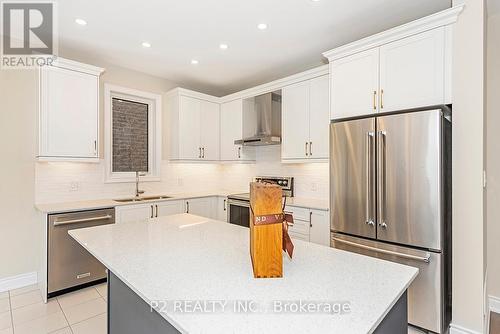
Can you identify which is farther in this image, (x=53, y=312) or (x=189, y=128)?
(x=189, y=128)

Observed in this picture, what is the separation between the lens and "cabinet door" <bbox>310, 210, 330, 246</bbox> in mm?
2908

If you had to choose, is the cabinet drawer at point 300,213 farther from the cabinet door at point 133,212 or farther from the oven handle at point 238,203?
the cabinet door at point 133,212

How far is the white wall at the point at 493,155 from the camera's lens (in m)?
2.60

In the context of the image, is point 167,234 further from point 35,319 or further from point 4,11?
point 4,11

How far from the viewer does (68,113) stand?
3.07m

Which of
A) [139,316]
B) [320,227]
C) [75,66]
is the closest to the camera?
[139,316]

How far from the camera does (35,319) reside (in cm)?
240

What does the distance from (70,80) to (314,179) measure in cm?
323

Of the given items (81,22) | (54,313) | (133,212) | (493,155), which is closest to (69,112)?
(81,22)

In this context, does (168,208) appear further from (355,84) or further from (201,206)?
(355,84)

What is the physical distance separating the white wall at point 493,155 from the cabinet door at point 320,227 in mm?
1552

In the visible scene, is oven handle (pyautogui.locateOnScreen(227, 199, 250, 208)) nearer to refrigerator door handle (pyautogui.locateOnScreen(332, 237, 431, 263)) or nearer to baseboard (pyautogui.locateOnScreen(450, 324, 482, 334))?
refrigerator door handle (pyautogui.locateOnScreen(332, 237, 431, 263))

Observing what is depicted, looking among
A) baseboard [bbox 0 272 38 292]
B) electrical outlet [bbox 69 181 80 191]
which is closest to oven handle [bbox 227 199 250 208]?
→ electrical outlet [bbox 69 181 80 191]

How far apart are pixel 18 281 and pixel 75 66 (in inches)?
98.0
